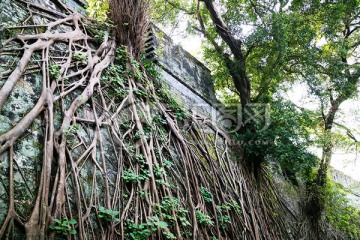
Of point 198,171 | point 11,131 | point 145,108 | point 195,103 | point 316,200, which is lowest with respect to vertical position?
point 316,200

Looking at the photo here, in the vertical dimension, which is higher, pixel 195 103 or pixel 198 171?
pixel 195 103

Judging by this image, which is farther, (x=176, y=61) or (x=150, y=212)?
(x=176, y=61)

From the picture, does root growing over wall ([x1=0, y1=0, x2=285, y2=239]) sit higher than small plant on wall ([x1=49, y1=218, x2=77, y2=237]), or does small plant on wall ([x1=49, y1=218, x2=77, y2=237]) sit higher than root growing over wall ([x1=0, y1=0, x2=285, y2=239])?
root growing over wall ([x1=0, y1=0, x2=285, y2=239])

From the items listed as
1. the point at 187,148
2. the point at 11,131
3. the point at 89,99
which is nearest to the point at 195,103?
the point at 187,148

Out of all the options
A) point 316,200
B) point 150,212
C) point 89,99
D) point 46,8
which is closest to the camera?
point 150,212

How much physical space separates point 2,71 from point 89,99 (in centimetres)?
71

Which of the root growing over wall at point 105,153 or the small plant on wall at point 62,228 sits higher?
the root growing over wall at point 105,153

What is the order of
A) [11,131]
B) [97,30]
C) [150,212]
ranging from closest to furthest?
[11,131] → [150,212] → [97,30]

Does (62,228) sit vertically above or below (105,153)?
below

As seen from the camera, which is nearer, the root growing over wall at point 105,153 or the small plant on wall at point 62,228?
the small plant on wall at point 62,228

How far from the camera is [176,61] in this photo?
460 cm

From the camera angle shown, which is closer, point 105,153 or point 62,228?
point 62,228

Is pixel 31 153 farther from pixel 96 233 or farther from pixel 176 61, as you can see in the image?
pixel 176 61

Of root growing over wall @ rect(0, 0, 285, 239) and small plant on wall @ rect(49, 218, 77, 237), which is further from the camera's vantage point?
root growing over wall @ rect(0, 0, 285, 239)
